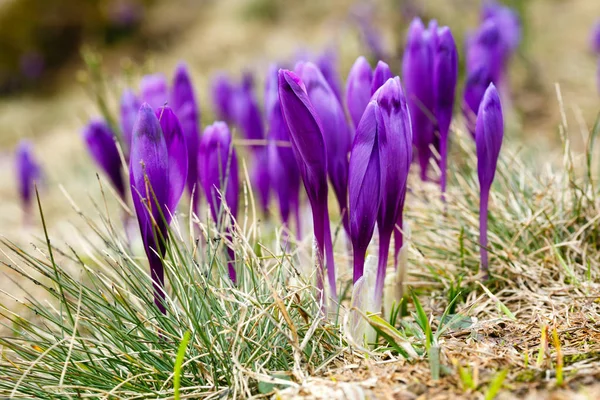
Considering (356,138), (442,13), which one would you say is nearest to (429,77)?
(356,138)

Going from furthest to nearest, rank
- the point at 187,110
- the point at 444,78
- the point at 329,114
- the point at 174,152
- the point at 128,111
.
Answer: the point at 128,111 → the point at 187,110 → the point at 444,78 → the point at 329,114 → the point at 174,152

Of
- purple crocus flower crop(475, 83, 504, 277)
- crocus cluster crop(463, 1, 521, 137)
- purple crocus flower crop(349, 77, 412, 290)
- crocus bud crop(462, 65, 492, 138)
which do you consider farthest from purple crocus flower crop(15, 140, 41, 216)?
purple crocus flower crop(475, 83, 504, 277)

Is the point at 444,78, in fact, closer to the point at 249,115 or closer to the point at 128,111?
the point at 249,115

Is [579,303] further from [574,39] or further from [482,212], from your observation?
[574,39]

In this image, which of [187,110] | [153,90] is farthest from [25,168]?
[187,110]

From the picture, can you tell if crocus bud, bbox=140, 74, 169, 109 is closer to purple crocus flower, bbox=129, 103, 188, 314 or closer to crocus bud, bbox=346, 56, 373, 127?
purple crocus flower, bbox=129, 103, 188, 314

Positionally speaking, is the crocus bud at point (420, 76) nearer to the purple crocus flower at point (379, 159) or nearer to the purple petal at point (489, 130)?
the purple petal at point (489, 130)
